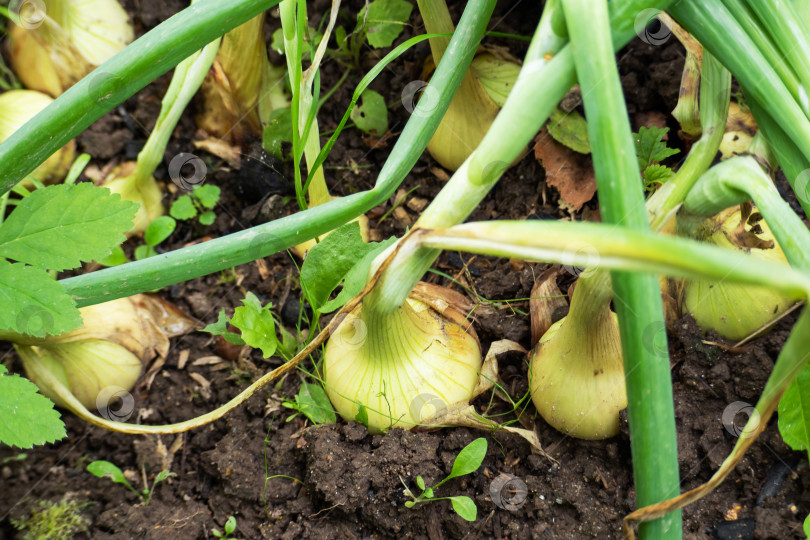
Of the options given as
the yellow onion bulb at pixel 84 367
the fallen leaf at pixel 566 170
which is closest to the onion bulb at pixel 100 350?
the yellow onion bulb at pixel 84 367

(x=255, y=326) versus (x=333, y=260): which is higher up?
(x=333, y=260)

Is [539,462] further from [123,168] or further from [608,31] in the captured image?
[123,168]

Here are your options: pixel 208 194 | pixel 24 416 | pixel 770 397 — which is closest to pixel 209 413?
pixel 24 416

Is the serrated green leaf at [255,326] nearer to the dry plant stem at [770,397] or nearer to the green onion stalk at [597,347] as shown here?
the green onion stalk at [597,347]

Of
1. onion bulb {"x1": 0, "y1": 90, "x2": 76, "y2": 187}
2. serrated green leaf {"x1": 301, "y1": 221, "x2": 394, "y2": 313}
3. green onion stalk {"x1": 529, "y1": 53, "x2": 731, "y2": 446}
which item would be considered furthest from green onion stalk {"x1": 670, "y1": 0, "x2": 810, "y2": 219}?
onion bulb {"x1": 0, "y1": 90, "x2": 76, "y2": 187}

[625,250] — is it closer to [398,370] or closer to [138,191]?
[398,370]
